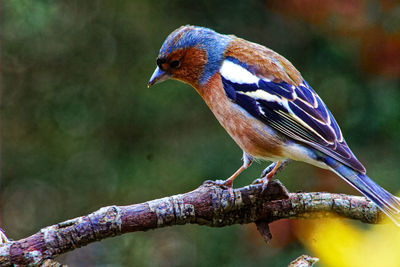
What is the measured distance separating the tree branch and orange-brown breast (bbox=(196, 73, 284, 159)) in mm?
456

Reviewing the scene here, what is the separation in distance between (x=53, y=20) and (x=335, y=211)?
10.6 feet

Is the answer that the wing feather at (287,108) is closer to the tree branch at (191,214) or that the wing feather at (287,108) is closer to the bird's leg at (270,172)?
the bird's leg at (270,172)

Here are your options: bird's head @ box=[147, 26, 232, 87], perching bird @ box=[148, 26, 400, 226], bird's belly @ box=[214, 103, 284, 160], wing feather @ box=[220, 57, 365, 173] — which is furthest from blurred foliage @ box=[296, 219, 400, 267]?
bird's head @ box=[147, 26, 232, 87]

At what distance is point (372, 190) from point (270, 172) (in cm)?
67

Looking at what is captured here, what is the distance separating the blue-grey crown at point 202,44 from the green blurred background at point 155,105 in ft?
2.78

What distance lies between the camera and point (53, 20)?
469 cm

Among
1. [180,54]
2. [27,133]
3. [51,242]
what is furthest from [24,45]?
[51,242]

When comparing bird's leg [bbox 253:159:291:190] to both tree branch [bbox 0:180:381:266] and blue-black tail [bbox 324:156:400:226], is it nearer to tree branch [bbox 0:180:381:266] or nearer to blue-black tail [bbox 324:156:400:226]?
tree branch [bbox 0:180:381:266]

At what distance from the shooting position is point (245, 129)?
3.46 meters

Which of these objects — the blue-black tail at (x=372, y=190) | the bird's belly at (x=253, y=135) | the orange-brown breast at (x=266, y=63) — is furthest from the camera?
the orange-brown breast at (x=266, y=63)

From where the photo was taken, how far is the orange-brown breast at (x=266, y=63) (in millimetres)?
3557

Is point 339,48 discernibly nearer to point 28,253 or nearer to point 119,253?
point 119,253

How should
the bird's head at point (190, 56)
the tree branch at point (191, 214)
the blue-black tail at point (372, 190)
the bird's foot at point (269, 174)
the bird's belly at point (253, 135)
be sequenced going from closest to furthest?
the tree branch at point (191, 214), the blue-black tail at point (372, 190), the bird's foot at point (269, 174), the bird's belly at point (253, 135), the bird's head at point (190, 56)

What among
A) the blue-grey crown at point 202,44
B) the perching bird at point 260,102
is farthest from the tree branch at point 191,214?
the blue-grey crown at point 202,44
